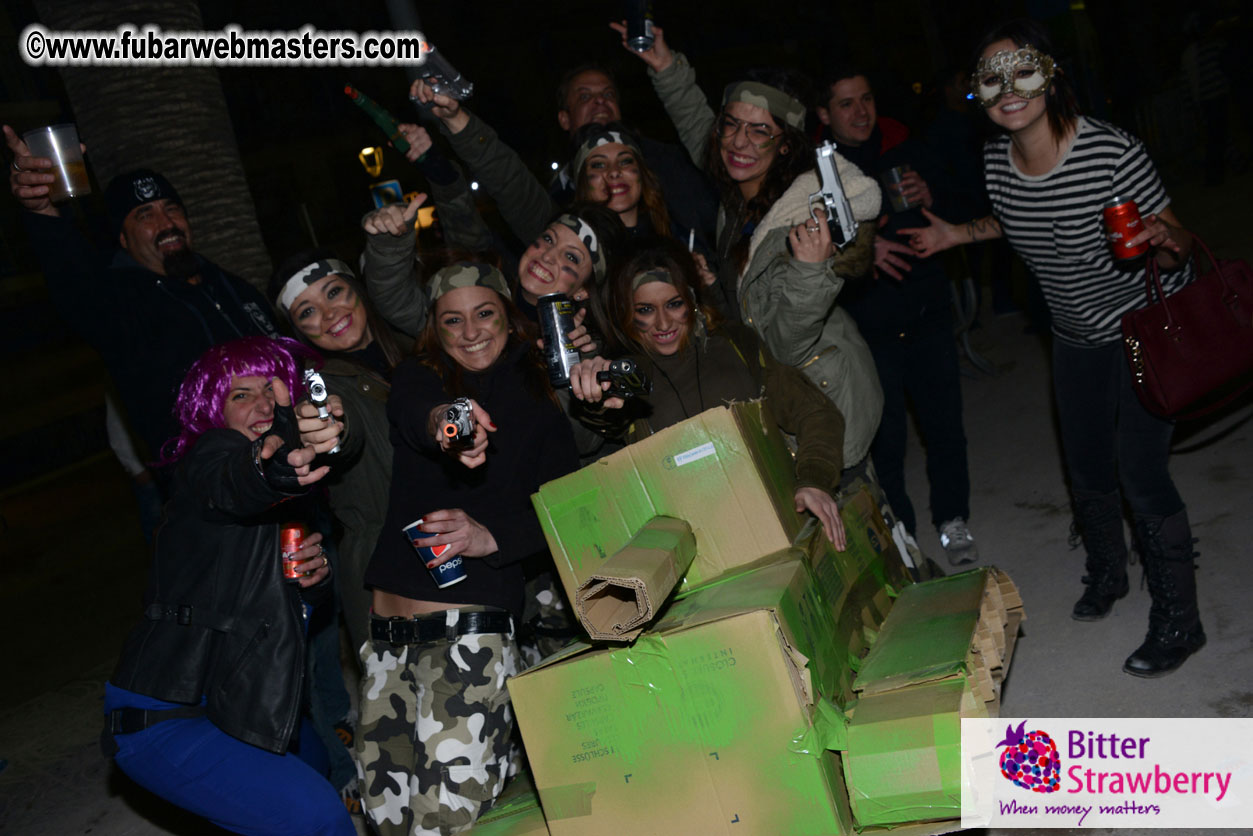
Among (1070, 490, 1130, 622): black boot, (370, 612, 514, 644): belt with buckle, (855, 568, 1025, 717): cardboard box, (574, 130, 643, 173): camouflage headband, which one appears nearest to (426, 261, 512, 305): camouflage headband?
(574, 130, 643, 173): camouflage headband

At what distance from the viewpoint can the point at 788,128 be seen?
160 inches

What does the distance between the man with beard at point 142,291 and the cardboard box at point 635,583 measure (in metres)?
2.20

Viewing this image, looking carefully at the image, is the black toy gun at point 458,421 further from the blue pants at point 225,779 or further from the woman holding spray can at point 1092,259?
the woman holding spray can at point 1092,259

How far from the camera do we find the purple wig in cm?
333

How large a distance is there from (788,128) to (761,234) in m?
0.60

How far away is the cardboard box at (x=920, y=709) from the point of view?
2.53 metres

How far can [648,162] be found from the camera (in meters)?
4.69

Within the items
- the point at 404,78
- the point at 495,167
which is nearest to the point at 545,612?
the point at 495,167

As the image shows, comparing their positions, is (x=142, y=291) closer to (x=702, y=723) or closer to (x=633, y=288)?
(x=633, y=288)

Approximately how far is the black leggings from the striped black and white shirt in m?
0.11

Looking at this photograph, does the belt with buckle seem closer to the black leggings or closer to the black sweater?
the black sweater

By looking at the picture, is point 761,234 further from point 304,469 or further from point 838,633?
point 304,469

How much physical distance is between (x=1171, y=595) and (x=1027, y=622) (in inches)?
30.9

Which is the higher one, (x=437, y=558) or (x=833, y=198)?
(x=833, y=198)
